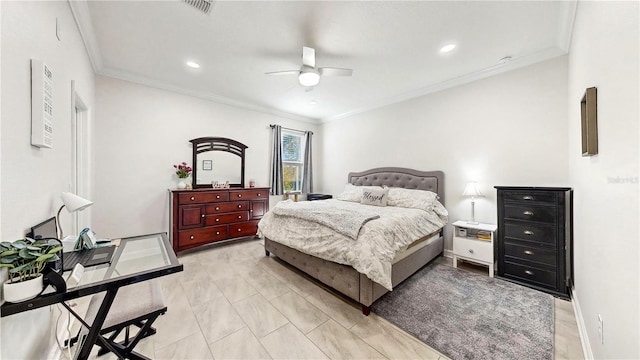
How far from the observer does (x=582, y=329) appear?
172cm

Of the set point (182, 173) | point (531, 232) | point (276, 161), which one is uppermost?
point (276, 161)

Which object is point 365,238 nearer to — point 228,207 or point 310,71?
point 310,71

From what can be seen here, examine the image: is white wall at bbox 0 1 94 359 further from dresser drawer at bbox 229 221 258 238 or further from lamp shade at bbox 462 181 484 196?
lamp shade at bbox 462 181 484 196

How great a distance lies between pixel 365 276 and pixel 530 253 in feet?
6.54

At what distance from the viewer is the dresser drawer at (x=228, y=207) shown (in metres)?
3.77

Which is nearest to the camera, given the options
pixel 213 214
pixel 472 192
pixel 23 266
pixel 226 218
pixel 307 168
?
pixel 23 266

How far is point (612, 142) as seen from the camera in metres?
1.15

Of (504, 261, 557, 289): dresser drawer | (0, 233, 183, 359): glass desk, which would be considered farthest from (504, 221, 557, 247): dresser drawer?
(0, 233, 183, 359): glass desk

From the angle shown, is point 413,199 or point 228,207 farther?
point 228,207

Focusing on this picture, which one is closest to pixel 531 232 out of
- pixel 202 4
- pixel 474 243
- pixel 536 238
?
pixel 536 238

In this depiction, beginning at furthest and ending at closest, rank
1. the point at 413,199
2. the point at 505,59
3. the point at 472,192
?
the point at 413,199, the point at 472,192, the point at 505,59

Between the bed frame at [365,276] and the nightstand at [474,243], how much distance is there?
0.98 feet

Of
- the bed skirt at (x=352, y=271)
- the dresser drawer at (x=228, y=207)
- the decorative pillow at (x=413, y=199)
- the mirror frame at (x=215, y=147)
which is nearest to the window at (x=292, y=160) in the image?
the mirror frame at (x=215, y=147)

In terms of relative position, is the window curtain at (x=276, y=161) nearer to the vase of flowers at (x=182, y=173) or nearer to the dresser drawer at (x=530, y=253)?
the vase of flowers at (x=182, y=173)
